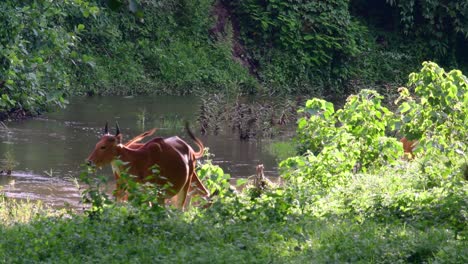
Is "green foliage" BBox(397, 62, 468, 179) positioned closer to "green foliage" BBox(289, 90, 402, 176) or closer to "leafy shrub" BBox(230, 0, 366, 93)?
"green foliage" BBox(289, 90, 402, 176)

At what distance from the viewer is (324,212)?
9.02 meters

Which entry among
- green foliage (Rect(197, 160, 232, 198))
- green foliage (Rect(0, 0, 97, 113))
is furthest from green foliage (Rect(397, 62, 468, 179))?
green foliage (Rect(0, 0, 97, 113))

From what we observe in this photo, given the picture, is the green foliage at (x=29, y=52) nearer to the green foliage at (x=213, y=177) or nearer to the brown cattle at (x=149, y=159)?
the brown cattle at (x=149, y=159)

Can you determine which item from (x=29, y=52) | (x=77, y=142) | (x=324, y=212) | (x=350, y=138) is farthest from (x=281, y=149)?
(x=324, y=212)

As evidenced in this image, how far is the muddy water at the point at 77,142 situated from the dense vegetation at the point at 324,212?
1.52 meters

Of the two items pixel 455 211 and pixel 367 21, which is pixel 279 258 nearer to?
Result: pixel 455 211

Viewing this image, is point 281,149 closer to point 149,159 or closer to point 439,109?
point 439,109

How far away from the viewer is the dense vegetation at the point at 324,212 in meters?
7.13

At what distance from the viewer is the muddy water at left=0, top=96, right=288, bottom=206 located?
40.6ft

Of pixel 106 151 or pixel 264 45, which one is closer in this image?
pixel 106 151

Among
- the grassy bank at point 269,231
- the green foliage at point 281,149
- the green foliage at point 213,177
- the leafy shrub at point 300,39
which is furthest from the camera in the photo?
the leafy shrub at point 300,39

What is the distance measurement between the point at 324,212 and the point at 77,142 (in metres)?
7.10

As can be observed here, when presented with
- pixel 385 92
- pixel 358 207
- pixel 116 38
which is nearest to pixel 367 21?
pixel 385 92

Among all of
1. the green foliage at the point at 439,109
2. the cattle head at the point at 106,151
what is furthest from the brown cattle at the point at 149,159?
the green foliage at the point at 439,109
